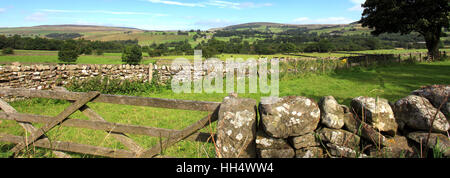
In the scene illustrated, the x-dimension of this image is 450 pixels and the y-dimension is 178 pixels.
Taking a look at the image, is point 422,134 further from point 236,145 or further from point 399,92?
point 399,92

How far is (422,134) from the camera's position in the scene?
8.50 feet

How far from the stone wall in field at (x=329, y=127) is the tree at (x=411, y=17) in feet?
76.5

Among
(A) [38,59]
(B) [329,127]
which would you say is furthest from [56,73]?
(A) [38,59]

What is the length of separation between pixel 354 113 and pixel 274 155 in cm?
117

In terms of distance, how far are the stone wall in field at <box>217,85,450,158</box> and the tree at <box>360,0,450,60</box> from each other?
23.3m

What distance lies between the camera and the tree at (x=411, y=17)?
19.7m

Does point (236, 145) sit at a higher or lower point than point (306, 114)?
lower

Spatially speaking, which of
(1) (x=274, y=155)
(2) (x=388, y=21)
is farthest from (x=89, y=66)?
(2) (x=388, y=21)

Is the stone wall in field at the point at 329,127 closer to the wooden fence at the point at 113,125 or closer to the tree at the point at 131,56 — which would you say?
the wooden fence at the point at 113,125

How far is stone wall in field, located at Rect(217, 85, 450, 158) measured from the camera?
2.67 metres

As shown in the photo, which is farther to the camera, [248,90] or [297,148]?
[248,90]

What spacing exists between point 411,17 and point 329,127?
24.7m

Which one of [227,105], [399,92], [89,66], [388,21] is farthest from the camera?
[388,21]

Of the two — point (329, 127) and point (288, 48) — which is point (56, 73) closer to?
point (329, 127)
